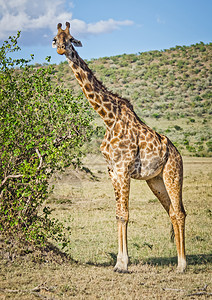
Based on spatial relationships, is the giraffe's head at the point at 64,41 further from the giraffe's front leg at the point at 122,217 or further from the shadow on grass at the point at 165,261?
the shadow on grass at the point at 165,261

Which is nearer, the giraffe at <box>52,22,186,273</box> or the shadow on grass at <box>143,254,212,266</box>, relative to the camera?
the giraffe at <box>52,22,186,273</box>

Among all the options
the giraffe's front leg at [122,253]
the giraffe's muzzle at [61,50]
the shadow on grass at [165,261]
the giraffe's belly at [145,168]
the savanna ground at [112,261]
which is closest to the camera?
the savanna ground at [112,261]

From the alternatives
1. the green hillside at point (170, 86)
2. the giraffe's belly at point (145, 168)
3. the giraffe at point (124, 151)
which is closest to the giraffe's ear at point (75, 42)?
the giraffe at point (124, 151)

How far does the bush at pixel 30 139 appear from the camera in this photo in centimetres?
800

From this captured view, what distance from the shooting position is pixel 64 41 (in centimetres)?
788

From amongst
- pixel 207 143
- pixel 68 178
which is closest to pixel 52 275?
pixel 68 178

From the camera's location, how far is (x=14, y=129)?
831 centimetres

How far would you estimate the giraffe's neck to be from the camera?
8.27m

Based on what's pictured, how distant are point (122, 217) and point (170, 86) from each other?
57543 mm

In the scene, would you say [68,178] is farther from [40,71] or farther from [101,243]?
[40,71]

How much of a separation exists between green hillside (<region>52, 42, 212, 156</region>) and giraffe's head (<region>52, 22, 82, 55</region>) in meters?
29.4

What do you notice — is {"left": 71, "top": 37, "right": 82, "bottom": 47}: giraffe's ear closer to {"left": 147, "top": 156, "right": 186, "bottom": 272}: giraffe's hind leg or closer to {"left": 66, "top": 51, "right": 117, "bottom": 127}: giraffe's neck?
{"left": 66, "top": 51, "right": 117, "bottom": 127}: giraffe's neck

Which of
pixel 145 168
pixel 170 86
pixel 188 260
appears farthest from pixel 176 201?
pixel 170 86

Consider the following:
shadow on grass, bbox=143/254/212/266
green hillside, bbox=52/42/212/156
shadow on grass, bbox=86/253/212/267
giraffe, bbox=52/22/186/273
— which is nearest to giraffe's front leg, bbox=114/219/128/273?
giraffe, bbox=52/22/186/273
